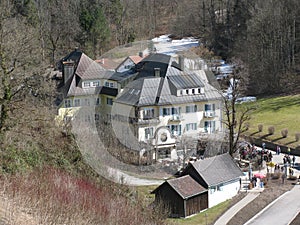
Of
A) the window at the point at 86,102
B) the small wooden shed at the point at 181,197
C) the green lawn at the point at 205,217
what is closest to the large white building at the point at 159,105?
the window at the point at 86,102

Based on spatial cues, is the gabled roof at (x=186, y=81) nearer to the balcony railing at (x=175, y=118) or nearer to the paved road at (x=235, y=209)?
the balcony railing at (x=175, y=118)

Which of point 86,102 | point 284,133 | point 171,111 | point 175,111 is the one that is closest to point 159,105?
point 171,111

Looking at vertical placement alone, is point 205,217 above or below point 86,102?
below

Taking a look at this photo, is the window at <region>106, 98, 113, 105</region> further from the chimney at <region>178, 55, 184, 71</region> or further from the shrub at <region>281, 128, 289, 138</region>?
the shrub at <region>281, 128, 289, 138</region>

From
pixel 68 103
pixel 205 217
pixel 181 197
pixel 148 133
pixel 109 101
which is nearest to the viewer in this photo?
pixel 205 217

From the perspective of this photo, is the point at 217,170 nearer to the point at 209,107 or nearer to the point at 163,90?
the point at 209,107
